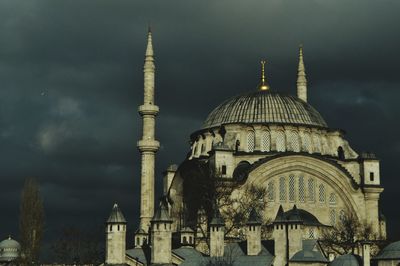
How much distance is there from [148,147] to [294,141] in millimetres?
10295

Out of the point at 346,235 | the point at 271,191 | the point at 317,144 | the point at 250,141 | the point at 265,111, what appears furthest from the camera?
the point at 265,111

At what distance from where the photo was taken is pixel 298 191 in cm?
6219

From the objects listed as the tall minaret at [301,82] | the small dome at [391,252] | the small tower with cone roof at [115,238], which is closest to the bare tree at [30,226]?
the small tower with cone roof at [115,238]

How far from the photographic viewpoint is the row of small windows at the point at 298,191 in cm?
6131

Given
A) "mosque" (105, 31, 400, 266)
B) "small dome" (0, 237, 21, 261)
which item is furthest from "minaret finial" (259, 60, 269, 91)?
"small dome" (0, 237, 21, 261)

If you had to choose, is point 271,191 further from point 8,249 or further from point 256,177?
point 8,249

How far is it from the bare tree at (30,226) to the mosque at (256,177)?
466 centimetres

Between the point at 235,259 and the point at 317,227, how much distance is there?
41.9ft

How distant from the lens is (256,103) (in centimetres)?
6731

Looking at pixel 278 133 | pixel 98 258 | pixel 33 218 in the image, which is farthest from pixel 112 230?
pixel 278 133

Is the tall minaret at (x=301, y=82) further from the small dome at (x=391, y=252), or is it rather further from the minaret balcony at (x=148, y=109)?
the small dome at (x=391, y=252)

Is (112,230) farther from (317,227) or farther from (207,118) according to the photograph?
(207,118)

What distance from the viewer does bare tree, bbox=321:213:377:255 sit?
55.2m

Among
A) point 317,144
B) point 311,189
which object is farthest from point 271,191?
point 317,144
